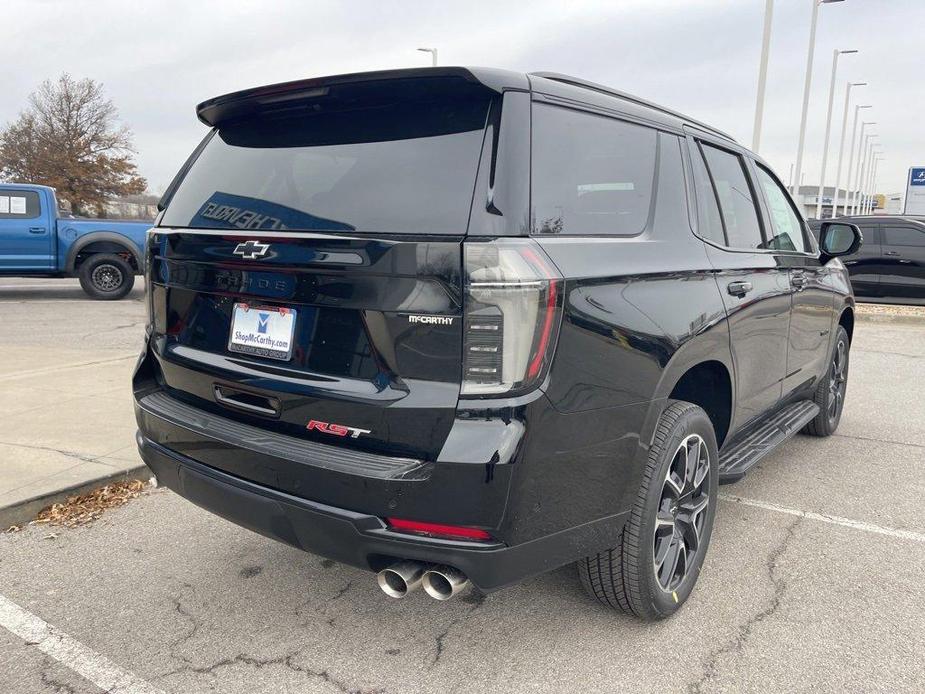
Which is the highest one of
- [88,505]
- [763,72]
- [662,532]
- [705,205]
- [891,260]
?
[763,72]

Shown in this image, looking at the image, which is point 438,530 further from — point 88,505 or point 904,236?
point 904,236

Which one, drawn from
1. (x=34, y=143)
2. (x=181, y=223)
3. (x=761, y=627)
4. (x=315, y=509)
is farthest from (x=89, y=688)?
(x=34, y=143)

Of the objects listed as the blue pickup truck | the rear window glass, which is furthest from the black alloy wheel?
the blue pickup truck

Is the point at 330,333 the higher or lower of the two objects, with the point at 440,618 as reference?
higher

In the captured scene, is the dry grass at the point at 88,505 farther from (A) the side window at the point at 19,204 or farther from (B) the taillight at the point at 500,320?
(A) the side window at the point at 19,204

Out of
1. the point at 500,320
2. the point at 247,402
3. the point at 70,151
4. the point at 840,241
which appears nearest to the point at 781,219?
the point at 840,241

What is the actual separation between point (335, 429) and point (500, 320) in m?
0.61

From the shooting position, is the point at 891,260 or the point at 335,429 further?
the point at 891,260

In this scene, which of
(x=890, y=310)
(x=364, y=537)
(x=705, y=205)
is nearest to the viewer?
(x=364, y=537)

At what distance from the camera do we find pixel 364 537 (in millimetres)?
2131

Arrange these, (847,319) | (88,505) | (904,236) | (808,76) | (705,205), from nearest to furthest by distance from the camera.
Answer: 1. (705,205)
2. (88,505)
3. (847,319)
4. (904,236)
5. (808,76)

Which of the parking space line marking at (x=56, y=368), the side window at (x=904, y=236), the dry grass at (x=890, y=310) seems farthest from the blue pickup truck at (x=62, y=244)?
the side window at (x=904, y=236)

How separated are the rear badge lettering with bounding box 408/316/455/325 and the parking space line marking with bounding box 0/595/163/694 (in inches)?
57.0

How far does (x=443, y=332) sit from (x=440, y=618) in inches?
51.8
